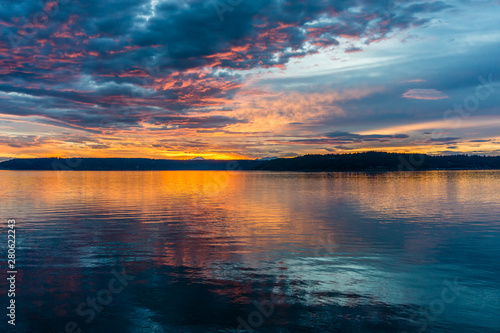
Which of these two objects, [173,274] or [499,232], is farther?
[499,232]

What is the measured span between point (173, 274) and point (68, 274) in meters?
5.42

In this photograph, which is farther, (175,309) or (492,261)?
(492,261)

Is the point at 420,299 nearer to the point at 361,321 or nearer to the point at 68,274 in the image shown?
the point at 361,321

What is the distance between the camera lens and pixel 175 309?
1386cm

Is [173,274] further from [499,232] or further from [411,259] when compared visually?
[499,232]

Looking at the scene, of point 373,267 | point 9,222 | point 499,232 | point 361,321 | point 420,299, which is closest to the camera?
point 361,321

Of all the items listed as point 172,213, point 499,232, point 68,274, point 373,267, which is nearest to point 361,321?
point 373,267

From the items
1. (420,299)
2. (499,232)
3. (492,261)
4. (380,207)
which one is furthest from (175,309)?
(380,207)

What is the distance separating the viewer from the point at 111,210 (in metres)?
43.5

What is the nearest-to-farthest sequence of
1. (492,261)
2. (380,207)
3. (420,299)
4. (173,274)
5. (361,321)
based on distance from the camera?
(361,321) < (420,299) < (173,274) < (492,261) < (380,207)

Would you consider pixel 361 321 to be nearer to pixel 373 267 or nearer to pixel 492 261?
pixel 373 267

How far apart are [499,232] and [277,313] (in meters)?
24.9

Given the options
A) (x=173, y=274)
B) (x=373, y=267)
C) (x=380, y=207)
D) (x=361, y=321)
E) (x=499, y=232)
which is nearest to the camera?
(x=361, y=321)

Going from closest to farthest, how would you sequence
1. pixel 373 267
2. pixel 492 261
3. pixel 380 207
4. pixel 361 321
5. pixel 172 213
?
pixel 361 321 → pixel 373 267 → pixel 492 261 → pixel 172 213 → pixel 380 207
